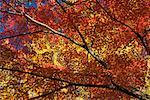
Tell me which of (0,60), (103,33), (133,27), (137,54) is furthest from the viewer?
(137,54)

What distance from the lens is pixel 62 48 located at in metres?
22.0

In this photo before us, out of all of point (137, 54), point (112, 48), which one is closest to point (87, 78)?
point (112, 48)

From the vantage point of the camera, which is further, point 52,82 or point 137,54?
point 137,54

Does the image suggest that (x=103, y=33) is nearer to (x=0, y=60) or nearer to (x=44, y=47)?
(x=0, y=60)

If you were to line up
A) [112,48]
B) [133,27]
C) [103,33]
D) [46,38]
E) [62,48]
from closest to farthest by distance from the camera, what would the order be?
[133,27], [103,33], [112,48], [46,38], [62,48]

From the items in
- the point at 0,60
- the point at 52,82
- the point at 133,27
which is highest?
the point at 133,27

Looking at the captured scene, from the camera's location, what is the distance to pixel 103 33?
13.8m

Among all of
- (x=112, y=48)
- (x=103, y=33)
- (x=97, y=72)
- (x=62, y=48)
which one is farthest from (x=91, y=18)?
(x=62, y=48)

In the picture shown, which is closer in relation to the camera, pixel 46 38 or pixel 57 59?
pixel 46 38

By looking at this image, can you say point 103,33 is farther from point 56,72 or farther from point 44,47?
point 44,47

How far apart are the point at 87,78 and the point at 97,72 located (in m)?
1.00

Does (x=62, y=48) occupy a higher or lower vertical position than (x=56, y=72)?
higher

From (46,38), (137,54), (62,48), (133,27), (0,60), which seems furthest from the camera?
(62,48)

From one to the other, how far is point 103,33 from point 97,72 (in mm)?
2988
